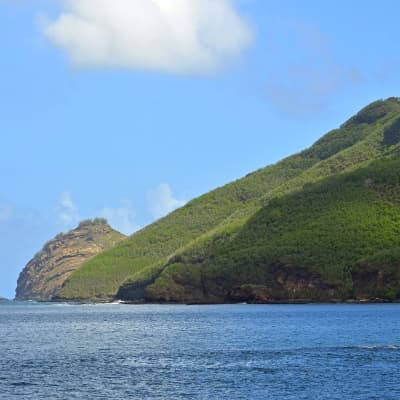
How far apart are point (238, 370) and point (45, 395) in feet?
72.9

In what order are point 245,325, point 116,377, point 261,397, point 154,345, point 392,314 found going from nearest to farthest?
point 261,397, point 116,377, point 154,345, point 245,325, point 392,314

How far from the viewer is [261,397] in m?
80.2

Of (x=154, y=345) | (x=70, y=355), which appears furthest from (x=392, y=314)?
(x=70, y=355)

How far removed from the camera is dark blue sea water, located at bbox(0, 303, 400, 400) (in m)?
83.9

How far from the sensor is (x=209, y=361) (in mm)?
106125

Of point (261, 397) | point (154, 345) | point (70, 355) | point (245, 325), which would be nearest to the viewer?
point (261, 397)

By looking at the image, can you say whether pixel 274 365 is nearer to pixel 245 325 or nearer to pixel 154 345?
pixel 154 345

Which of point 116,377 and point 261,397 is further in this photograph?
point 116,377

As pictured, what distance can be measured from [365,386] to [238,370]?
1634cm

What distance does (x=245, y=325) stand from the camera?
550 ft

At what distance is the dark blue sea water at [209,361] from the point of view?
8394 cm

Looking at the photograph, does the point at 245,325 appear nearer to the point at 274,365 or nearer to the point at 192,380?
Answer: the point at 274,365

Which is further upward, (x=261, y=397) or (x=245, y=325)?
(x=245, y=325)

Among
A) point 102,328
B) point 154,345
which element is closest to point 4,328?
point 102,328
